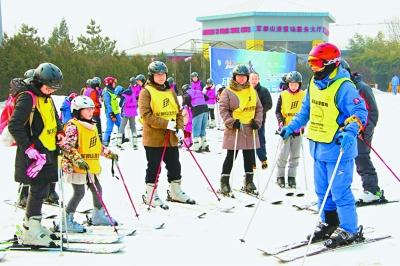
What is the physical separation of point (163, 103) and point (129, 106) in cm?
696

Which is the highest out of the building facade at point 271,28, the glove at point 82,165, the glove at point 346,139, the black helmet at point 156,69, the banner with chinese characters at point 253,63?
the building facade at point 271,28

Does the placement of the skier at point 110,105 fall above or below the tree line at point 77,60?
below

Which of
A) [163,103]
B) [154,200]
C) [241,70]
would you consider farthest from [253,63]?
[154,200]

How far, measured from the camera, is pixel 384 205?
261 inches

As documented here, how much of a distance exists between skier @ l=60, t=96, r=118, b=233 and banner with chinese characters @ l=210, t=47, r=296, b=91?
46.1ft

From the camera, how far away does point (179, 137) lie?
266 inches

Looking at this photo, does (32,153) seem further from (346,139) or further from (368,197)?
(368,197)

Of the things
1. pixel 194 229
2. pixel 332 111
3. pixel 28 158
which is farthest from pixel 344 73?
pixel 28 158

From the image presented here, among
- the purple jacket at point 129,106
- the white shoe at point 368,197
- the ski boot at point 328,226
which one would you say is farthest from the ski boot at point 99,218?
the purple jacket at point 129,106

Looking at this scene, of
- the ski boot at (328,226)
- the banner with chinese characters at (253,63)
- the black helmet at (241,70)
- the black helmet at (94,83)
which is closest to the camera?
the ski boot at (328,226)

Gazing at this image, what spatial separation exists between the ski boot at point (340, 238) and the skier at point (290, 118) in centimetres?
319

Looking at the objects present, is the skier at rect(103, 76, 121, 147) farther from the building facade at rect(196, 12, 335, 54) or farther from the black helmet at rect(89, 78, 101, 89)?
the building facade at rect(196, 12, 335, 54)

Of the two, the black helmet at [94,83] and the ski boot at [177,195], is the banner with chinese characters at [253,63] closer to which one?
the black helmet at [94,83]

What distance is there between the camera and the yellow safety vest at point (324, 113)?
15.8ft
